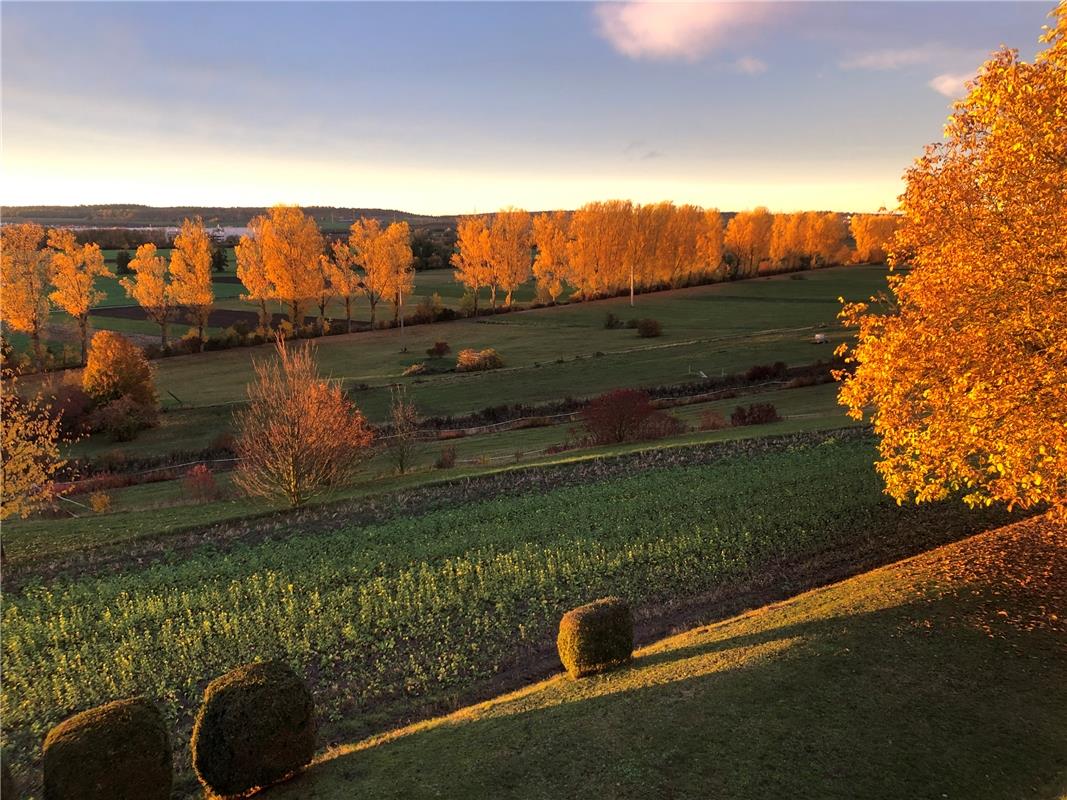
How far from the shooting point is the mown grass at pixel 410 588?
14055mm

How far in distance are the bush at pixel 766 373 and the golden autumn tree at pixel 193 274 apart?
6061cm

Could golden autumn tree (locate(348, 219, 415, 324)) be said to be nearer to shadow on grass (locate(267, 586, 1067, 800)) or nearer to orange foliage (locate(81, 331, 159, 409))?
orange foliage (locate(81, 331, 159, 409))

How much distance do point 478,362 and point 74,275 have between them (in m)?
45.2

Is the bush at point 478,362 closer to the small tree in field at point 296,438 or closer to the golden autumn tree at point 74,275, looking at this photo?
the small tree in field at point 296,438

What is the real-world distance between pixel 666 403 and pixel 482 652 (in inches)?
1358

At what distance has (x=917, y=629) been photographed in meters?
12.6

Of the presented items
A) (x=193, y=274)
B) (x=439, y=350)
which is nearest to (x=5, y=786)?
(x=439, y=350)

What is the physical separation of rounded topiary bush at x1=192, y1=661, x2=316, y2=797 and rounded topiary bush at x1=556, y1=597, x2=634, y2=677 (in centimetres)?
506

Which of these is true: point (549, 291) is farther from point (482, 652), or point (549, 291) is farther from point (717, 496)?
point (482, 652)

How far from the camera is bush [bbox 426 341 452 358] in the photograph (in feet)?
221

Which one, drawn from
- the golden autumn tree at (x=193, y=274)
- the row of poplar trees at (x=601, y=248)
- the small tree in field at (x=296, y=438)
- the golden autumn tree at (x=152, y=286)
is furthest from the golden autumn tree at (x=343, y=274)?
the small tree in field at (x=296, y=438)

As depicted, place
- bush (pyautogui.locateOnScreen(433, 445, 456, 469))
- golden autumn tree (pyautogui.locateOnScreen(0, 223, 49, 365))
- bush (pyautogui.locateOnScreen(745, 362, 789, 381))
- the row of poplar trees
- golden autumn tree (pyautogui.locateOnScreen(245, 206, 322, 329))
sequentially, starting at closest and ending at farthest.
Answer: bush (pyautogui.locateOnScreen(433, 445, 456, 469))
bush (pyautogui.locateOnScreen(745, 362, 789, 381))
golden autumn tree (pyautogui.locateOnScreen(0, 223, 49, 365))
golden autumn tree (pyautogui.locateOnScreen(245, 206, 322, 329))
the row of poplar trees

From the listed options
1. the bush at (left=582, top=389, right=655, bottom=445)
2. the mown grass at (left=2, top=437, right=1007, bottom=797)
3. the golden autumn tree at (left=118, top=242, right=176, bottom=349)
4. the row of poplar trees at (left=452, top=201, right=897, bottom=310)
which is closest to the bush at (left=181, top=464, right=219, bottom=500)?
the mown grass at (left=2, top=437, right=1007, bottom=797)

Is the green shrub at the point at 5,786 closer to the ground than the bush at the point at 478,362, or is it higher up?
closer to the ground
